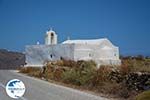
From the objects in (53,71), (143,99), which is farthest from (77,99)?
(53,71)

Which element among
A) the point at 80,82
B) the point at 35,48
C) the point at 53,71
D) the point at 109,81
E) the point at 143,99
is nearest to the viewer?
the point at 143,99

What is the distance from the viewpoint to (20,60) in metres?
87.1

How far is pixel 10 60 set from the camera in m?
85.9

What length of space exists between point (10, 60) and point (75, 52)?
35.9 meters

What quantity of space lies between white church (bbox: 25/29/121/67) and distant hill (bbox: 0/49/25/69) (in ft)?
58.6

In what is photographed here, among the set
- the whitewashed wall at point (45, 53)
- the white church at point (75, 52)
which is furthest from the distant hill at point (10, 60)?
the white church at point (75, 52)

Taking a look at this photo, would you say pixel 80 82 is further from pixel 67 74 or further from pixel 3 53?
pixel 3 53

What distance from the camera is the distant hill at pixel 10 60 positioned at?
81.2 metres

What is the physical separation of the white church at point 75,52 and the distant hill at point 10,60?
17.9m

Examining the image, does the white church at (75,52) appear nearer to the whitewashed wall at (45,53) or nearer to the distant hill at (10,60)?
the whitewashed wall at (45,53)

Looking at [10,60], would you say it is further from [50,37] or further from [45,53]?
[45,53]

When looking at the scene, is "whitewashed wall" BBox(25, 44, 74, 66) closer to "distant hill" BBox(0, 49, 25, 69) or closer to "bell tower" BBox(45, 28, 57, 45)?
"bell tower" BBox(45, 28, 57, 45)

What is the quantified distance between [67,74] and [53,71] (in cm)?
715

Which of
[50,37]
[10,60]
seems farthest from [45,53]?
[10,60]
